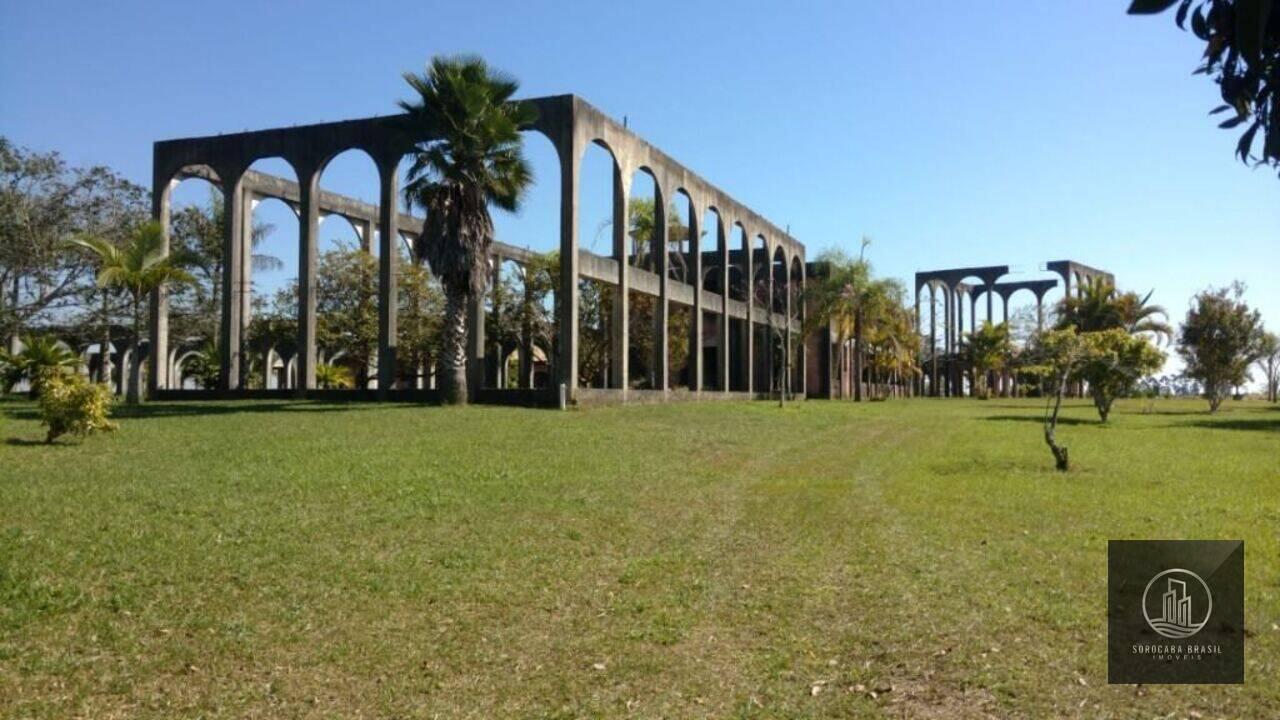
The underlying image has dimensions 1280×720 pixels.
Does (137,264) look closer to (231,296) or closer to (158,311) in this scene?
(231,296)

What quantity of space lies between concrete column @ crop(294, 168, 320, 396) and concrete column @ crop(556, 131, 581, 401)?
8437 millimetres

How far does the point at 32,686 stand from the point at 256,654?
125 cm

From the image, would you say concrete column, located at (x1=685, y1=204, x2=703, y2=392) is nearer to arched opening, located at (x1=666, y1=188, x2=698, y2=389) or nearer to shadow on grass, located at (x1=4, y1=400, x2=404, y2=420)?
arched opening, located at (x1=666, y1=188, x2=698, y2=389)

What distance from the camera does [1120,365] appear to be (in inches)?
1128

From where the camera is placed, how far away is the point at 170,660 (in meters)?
6.38

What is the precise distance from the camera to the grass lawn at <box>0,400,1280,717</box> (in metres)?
6.02

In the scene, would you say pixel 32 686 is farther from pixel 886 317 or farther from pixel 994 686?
pixel 886 317

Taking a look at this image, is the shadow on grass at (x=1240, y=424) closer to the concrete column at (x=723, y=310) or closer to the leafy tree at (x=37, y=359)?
the concrete column at (x=723, y=310)

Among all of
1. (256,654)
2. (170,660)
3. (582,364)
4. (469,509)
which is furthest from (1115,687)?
(582,364)

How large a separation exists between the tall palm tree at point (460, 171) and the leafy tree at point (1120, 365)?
667 inches

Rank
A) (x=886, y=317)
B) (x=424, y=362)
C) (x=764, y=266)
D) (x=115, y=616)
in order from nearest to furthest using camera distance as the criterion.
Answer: (x=115, y=616) → (x=424, y=362) → (x=886, y=317) → (x=764, y=266)

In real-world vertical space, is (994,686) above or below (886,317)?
below

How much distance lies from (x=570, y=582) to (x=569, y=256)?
20.7 metres

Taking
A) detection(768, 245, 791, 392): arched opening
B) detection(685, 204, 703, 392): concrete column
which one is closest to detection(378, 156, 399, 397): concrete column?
detection(685, 204, 703, 392): concrete column
